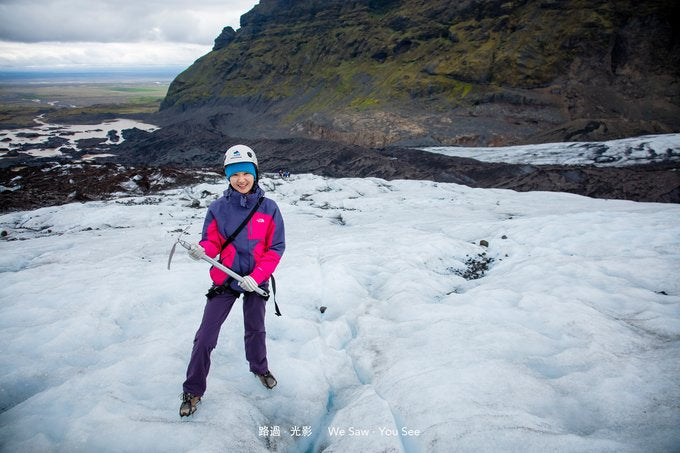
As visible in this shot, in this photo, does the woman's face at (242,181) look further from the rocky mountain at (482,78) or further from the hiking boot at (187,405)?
the rocky mountain at (482,78)

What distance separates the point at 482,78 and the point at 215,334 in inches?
2576

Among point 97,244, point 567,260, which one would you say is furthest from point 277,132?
point 567,260

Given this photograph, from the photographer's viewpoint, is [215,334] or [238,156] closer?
[215,334]

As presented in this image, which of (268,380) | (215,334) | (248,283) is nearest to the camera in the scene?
(248,283)

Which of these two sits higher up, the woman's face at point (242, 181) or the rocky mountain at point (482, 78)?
the rocky mountain at point (482, 78)

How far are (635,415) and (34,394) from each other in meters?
7.06

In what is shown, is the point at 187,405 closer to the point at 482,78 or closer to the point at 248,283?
the point at 248,283

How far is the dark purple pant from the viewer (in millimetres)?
3930

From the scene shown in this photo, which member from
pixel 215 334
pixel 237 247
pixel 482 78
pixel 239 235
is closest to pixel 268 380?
pixel 215 334

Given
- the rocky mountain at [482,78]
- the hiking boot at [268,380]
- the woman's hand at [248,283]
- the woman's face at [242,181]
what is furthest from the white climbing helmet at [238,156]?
the rocky mountain at [482,78]

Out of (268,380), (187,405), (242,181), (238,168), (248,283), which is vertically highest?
(238,168)

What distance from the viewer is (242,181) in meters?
4.18

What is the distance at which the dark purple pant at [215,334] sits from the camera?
393cm

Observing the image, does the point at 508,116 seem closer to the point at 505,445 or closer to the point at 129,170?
the point at 129,170
